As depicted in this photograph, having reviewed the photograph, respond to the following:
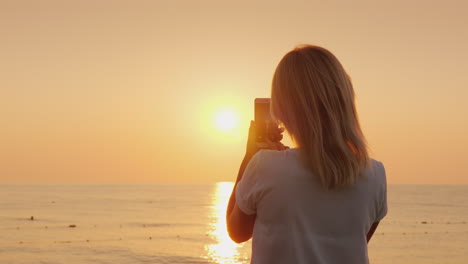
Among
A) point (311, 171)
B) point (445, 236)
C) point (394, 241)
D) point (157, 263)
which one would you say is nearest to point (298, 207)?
point (311, 171)

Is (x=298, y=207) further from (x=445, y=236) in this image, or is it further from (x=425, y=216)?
(x=425, y=216)

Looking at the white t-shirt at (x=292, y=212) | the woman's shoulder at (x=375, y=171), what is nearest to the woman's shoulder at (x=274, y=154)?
the white t-shirt at (x=292, y=212)

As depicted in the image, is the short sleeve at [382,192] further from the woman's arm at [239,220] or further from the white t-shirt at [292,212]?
the woman's arm at [239,220]

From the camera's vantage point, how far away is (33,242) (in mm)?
67938

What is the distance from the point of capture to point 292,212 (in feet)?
8.01

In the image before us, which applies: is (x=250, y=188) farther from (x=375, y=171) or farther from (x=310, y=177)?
(x=375, y=171)

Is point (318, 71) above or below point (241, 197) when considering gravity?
above

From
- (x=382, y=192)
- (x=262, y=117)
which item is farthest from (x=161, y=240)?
(x=382, y=192)

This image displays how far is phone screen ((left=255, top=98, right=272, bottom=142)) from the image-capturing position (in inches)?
107

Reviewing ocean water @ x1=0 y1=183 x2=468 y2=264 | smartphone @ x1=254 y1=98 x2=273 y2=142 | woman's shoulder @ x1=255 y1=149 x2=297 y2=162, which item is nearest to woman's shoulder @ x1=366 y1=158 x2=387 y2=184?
woman's shoulder @ x1=255 y1=149 x2=297 y2=162

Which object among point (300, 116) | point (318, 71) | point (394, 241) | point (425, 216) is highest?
point (318, 71)

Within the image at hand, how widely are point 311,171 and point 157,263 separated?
49246mm

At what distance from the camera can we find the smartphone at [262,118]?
107 inches

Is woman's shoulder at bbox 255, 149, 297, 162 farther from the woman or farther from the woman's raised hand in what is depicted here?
the woman's raised hand
